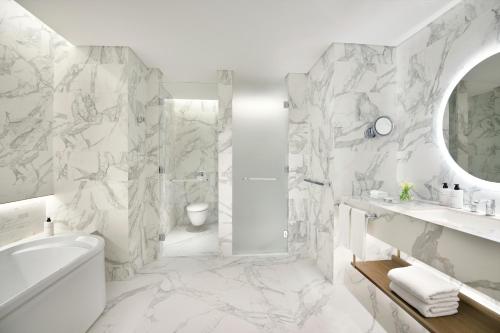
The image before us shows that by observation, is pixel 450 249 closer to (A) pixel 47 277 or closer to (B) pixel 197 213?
(A) pixel 47 277

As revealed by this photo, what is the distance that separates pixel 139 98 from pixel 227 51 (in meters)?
1.21

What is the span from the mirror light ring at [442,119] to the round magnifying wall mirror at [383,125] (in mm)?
344

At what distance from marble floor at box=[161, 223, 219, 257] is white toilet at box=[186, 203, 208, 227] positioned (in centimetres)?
15

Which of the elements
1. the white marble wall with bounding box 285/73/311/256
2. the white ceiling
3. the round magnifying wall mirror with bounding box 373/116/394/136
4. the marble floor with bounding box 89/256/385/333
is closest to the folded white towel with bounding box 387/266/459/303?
the marble floor with bounding box 89/256/385/333

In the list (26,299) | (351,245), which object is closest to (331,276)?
(351,245)

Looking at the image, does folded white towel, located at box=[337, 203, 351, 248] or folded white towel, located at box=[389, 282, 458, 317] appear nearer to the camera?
folded white towel, located at box=[389, 282, 458, 317]

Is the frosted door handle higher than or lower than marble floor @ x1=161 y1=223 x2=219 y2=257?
→ higher

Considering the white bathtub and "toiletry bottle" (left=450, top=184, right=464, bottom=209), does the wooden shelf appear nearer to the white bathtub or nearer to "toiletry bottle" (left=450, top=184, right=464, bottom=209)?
"toiletry bottle" (left=450, top=184, right=464, bottom=209)

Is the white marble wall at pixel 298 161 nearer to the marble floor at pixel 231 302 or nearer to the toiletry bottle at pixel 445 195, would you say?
the marble floor at pixel 231 302

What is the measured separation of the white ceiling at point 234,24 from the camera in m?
1.72

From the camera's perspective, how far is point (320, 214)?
2584 mm

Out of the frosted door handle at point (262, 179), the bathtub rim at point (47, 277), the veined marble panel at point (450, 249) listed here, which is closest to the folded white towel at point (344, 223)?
the veined marble panel at point (450, 249)

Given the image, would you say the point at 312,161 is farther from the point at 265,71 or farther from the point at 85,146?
the point at 85,146

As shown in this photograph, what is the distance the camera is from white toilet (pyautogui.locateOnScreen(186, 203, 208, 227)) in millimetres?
3336
